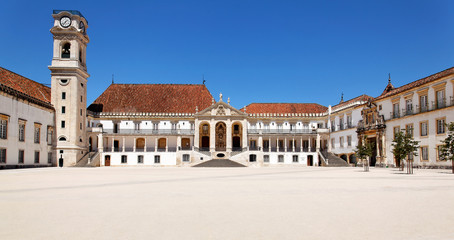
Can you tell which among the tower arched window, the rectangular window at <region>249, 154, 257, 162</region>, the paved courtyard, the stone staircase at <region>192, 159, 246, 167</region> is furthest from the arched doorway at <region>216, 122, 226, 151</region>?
the paved courtyard

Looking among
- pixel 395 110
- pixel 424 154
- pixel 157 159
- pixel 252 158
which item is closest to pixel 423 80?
pixel 395 110

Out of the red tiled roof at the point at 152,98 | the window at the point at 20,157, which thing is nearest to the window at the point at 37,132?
the window at the point at 20,157

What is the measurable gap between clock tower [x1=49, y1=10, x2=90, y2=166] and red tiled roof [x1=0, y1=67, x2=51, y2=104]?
1.67 meters

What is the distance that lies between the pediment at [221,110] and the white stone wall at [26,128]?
21109 mm

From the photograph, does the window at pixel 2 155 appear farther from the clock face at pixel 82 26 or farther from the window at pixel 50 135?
the clock face at pixel 82 26

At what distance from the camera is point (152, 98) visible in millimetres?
62500

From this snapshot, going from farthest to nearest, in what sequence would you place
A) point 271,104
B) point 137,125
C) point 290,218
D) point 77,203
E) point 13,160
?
point 271,104, point 137,125, point 13,160, point 77,203, point 290,218

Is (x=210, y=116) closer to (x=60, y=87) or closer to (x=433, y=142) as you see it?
(x=60, y=87)

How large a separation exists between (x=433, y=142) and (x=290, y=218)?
3271cm

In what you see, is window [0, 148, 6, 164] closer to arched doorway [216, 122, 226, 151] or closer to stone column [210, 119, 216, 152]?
stone column [210, 119, 216, 152]

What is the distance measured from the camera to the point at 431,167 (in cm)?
3556

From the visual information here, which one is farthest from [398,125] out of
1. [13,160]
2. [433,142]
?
[13,160]

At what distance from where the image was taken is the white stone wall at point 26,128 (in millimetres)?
38906

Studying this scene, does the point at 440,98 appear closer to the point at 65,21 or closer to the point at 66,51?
the point at 66,51
